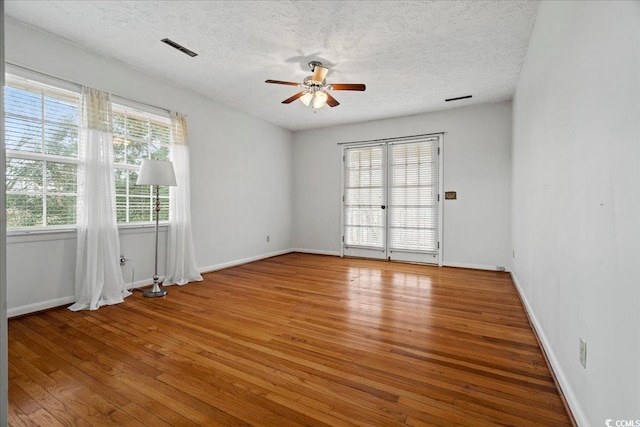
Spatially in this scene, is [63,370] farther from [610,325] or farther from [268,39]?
[268,39]

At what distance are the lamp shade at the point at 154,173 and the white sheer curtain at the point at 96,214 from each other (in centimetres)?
32

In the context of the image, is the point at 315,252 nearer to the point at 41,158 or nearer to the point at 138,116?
the point at 138,116

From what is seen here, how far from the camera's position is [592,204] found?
1328mm

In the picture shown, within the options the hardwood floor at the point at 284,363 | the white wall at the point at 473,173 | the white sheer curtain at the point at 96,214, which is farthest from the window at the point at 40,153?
the white wall at the point at 473,173

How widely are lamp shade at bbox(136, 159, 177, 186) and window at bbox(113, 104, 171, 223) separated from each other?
42 cm

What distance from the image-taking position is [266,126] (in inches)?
237

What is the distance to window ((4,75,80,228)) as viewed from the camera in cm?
278

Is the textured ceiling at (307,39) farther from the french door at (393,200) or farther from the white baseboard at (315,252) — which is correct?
the white baseboard at (315,252)

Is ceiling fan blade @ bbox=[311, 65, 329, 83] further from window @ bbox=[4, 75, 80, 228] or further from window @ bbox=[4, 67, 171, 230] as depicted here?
window @ bbox=[4, 75, 80, 228]

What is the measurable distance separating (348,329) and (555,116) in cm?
221

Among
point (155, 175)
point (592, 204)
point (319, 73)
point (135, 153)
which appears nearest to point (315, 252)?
point (155, 175)

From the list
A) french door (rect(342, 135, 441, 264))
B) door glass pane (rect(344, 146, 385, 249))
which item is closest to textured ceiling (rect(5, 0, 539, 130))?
french door (rect(342, 135, 441, 264))

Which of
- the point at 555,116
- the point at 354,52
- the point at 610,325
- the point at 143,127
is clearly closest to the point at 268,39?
the point at 354,52

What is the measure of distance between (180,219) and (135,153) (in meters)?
1.01
